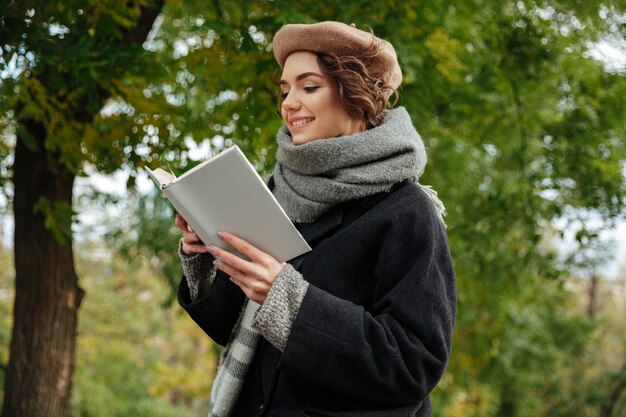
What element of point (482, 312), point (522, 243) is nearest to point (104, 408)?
point (482, 312)

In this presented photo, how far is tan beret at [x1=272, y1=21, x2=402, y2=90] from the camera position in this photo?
1891 mm

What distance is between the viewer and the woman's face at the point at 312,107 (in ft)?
6.25

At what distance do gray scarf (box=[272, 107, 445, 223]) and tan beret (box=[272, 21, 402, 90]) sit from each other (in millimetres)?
156

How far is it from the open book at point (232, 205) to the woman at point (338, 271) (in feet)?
0.15

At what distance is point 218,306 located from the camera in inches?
78.0

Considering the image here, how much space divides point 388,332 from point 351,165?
0.43m

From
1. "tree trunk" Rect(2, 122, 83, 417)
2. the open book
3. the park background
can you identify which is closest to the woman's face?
the open book

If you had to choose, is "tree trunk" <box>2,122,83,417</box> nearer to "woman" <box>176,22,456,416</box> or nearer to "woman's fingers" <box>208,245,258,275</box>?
"woman" <box>176,22,456,416</box>

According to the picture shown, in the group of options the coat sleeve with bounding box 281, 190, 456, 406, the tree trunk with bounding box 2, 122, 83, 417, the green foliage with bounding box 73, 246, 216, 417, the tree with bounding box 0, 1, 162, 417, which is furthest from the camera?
the green foliage with bounding box 73, 246, 216, 417

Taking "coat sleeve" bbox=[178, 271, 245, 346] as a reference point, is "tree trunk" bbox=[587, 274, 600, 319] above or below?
below

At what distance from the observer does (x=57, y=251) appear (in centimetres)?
452

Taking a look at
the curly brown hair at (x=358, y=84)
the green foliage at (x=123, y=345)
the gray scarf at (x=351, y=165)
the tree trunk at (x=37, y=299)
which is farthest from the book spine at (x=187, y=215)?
the green foliage at (x=123, y=345)

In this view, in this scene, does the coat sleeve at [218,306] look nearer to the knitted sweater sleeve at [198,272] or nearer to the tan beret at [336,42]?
the knitted sweater sleeve at [198,272]

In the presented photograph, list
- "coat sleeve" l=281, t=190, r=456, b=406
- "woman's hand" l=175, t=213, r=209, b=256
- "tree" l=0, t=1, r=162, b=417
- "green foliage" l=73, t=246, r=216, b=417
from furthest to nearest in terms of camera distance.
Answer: "green foliage" l=73, t=246, r=216, b=417 < "tree" l=0, t=1, r=162, b=417 < "woman's hand" l=175, t=213, r=209, b=256 < "coat sleeve" l=281, t=190, r=456, b=406
